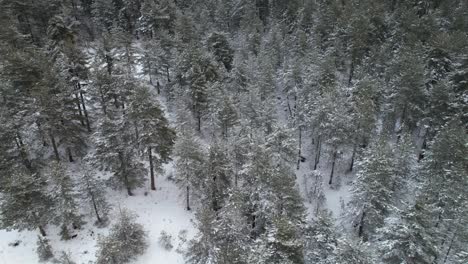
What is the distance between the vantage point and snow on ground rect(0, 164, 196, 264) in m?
35.1

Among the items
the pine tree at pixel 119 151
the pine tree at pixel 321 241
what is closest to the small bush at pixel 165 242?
the pine tree at pixel 119 151

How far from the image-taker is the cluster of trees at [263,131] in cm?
3155

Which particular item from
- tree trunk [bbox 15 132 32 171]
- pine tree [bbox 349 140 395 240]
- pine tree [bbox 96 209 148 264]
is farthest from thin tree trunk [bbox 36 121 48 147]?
pine tree [bbox 349 140 395 240]

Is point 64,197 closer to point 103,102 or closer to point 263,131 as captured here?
point 103,102

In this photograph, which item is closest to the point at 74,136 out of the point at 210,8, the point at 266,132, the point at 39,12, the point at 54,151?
the point at 54,151

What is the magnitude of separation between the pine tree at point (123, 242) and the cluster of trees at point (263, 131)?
817 millimetres

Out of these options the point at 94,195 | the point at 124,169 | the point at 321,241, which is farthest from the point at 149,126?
the point at 321,241

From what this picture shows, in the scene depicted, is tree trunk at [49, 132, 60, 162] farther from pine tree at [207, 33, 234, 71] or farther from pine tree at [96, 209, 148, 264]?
pine tree at [207, 33, 234, 71]

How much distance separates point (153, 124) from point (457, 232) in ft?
92.7

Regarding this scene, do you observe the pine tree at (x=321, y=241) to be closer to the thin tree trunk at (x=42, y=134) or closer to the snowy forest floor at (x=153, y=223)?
the snowy forest floor at (x=153, y=223)

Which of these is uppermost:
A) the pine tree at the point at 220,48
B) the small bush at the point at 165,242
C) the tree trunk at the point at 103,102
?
the pine tree at the point at 220,48

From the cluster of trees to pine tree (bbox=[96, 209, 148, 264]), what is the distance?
82cm

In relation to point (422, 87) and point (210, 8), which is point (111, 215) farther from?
point (210, 8)

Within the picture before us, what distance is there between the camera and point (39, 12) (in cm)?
A: 5884
